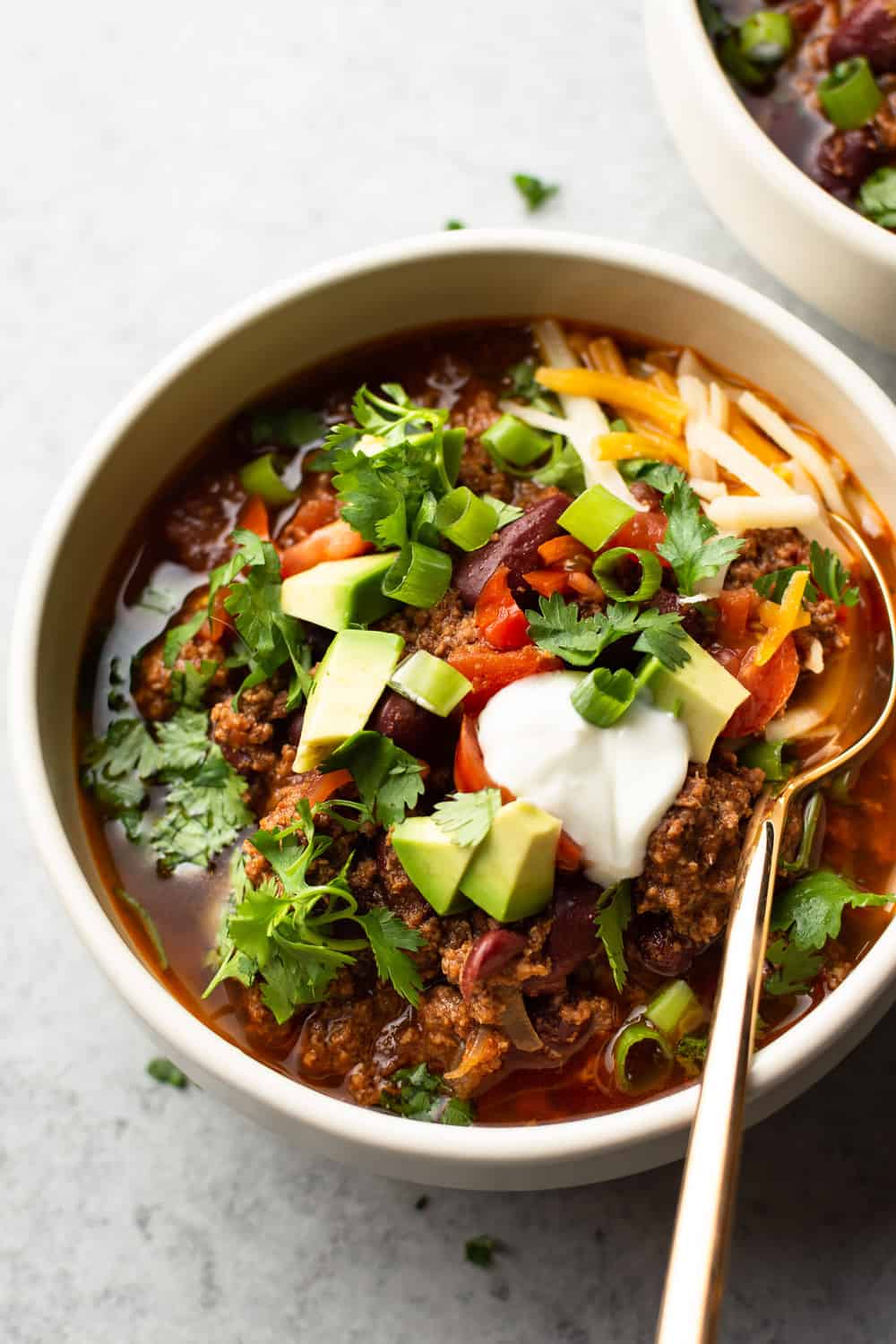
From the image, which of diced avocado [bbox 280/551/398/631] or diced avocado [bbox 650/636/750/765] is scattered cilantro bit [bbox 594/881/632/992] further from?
diced avocado [bbox 280/551/398/631]

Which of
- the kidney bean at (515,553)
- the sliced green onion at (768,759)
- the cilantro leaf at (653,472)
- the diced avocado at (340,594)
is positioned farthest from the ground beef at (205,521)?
the sliced green onion at (768,759)

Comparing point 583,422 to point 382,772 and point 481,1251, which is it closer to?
point 382,772

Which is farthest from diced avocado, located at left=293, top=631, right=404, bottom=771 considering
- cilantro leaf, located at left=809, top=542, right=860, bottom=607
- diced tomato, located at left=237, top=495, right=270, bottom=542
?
cilantro leaf, located at left=809, top=542, right=860, bottom=607

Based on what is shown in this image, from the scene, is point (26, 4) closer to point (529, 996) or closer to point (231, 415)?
point (231, 415)

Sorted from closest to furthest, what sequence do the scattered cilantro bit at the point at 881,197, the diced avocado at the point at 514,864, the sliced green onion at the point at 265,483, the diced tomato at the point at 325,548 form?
1. the diced avocado at the point at 514,864
2. the diced tomato at the point at 325,548
3. the sliced green onion at the point at 265,483
4. the scattered cilantro bit at the point at 881,197

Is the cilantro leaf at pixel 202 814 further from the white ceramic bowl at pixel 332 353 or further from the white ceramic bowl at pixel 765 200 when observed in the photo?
the white ceramic bowl at pixel 765 200

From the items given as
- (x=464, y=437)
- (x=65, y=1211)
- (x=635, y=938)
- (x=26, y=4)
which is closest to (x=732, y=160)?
(x=464, y=437)
